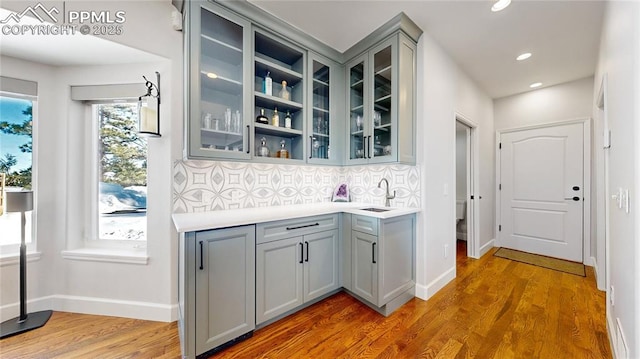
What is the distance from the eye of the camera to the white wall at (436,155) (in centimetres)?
232

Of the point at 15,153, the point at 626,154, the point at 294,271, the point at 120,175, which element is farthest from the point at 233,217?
the point at 626,154

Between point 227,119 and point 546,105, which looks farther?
point 546,105

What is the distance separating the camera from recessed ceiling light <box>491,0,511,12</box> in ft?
6.13

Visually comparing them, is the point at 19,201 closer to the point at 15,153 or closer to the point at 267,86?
the point at 15,153

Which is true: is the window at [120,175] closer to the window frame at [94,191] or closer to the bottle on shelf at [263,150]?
the window frame at [94,191]

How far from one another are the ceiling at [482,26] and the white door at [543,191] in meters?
1.03

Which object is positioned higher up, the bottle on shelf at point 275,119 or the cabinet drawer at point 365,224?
the bottle on shelf at point 275,119

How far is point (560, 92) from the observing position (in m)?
3.41

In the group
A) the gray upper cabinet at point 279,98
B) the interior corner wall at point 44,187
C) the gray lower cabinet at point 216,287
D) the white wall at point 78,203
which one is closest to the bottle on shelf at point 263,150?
the gray upper cabinet at point 279,98

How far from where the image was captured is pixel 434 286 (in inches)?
94.9

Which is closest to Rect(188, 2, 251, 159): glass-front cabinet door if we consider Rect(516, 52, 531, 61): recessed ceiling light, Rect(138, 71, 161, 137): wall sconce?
Rect(138, 71, 161, 137): wall sconce

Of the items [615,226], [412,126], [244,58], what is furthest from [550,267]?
[244,58]

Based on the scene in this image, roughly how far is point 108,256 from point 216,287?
123cm

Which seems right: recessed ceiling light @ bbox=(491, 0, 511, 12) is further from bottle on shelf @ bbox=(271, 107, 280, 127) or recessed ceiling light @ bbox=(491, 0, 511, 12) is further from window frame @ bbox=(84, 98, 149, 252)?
window frame @ bbox=(84, 98, 149, 252)
